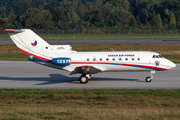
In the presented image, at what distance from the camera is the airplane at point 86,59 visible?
24203mm

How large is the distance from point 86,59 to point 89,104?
27.2 ft

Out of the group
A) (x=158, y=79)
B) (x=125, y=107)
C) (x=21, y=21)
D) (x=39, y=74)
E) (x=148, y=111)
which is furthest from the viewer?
(x=21, y=21)

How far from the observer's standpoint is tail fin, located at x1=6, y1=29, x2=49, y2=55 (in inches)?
969

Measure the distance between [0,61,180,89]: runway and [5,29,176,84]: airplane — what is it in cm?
131

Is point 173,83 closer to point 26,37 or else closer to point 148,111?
point 148,111

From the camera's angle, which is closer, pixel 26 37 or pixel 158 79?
pixel 26 37

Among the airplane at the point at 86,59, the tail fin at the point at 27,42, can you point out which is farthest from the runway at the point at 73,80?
the tail fin at the point at 27,42

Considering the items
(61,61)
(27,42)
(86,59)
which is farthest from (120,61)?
(27,42)

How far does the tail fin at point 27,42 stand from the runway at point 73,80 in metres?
3.24

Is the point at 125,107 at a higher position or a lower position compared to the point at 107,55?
lower

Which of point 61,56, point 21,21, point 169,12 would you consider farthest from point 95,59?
point 169,12

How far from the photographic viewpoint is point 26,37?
24.7 meters

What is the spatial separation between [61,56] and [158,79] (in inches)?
394

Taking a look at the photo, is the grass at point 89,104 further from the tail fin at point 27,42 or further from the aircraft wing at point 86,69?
the tail fin at point 27,42
